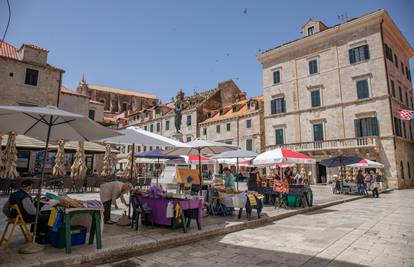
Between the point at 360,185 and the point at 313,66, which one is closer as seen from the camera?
the point at 360,185

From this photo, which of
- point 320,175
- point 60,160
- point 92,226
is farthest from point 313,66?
point 92,226

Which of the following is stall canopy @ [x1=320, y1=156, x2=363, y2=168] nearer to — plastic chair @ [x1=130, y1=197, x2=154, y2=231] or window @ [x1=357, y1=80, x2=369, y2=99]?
window @ [x1=357, y1=80, x2=369, y2=99]

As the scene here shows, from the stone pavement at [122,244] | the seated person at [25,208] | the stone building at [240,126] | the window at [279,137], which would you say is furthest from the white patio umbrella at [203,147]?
the stone building at [240,126]

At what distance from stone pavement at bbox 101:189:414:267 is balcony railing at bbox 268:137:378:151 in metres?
17.1

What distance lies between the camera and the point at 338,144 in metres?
24.2

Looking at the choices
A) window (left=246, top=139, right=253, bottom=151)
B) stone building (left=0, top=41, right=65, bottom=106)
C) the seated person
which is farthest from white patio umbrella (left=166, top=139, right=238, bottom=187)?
window (left=246, top=139, right=253, bottom=151)

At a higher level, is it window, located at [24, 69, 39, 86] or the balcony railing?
window, located at [24, 69, 39, 86]

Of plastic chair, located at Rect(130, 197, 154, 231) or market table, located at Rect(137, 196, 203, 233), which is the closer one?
market table, located at Rect(137, 196, 203, 233)

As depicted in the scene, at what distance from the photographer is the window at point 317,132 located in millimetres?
26078

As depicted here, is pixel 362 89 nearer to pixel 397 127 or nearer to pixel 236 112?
pixel 397 127

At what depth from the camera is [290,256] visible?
4613 millimetres

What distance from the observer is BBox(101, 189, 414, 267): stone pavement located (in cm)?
432

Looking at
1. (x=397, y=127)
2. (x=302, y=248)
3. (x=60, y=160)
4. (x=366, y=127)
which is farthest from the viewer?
(x=366, y=127)

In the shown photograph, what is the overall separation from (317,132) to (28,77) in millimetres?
26475
